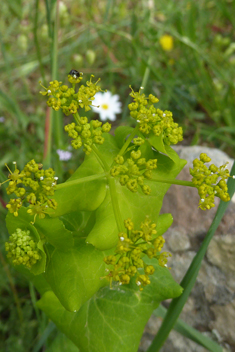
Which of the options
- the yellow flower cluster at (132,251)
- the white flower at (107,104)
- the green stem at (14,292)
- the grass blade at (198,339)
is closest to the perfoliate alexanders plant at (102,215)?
the yellow flower cluster at (132,251)

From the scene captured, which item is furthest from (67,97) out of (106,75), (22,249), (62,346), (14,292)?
(106,75)

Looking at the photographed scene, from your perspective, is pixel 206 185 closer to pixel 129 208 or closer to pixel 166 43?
pixel 129 208

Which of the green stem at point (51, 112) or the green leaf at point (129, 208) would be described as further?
the green stem at point (51, 112)

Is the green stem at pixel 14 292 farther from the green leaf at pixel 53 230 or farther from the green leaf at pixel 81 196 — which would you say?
the green leaf at pixel 81 196

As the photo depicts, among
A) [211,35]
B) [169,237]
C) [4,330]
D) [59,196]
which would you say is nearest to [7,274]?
[4,330]

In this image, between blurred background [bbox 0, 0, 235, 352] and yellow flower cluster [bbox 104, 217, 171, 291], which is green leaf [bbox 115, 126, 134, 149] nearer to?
yellow flower cluster [bbox 104, 217, 171, 291]
